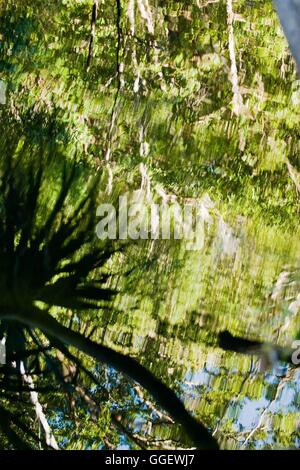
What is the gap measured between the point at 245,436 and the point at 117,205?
2.79 ft

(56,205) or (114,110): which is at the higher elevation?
(114,110)

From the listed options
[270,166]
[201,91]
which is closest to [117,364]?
[270,166]

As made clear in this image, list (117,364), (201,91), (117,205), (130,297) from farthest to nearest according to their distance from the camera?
(201,91)
(117,205)
(130,297)
(117,364)

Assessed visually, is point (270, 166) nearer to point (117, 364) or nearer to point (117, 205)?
point (117, 205)

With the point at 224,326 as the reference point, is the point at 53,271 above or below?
above

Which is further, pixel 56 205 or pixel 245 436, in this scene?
pixel 56 205

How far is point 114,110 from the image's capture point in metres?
2.67

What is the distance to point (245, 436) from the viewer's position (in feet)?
4.93
